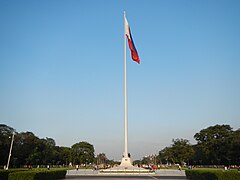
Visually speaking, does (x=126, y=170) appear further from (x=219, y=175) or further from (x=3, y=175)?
(x=219, y=175)

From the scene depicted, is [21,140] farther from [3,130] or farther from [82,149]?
[82,149]

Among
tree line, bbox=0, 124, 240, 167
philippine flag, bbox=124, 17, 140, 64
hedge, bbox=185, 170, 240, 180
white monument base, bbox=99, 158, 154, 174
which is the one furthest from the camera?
tree line, bbox=0, 124, 240, 167

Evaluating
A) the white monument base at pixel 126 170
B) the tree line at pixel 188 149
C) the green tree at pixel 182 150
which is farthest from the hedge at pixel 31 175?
the green tree at pixel 182 150

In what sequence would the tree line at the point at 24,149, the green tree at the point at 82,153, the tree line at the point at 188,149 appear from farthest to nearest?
the green tree at the point at 82,153
the tree line at the point at 188,149
the tree line at the point at 24,149

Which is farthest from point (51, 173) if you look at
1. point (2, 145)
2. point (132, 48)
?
point (2, 145)

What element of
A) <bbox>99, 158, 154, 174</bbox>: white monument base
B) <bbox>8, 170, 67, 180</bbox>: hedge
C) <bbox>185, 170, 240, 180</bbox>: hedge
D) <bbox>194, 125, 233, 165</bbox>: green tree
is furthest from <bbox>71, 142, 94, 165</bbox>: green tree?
<bbox>185, 170, 240, 180</bbox>: hedge

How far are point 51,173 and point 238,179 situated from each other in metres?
14.1

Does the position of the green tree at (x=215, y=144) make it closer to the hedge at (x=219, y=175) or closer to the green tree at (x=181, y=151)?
the green tree at (x=181, y=151)

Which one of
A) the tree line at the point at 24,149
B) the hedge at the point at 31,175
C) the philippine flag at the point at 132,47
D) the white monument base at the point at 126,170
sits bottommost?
the hedge at the point at 31,175

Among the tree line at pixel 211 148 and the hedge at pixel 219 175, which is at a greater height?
the tree line at pixel 211 148

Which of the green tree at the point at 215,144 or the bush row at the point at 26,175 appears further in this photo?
the green tree at the point at 215,144

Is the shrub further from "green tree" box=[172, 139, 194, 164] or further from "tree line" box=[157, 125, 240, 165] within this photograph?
"green tree" box=[172, 139, 194, 164]

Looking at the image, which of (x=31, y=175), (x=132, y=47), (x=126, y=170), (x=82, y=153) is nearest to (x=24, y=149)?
(x=82, y=153)

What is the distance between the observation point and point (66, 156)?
102 m
